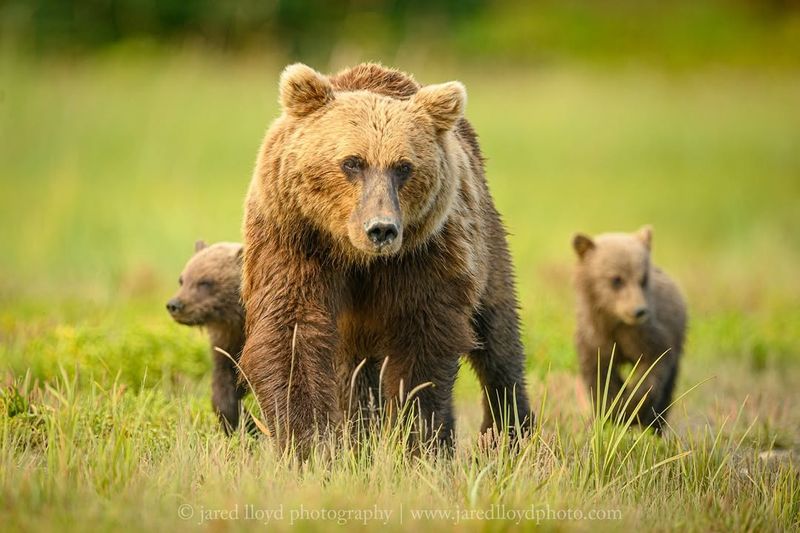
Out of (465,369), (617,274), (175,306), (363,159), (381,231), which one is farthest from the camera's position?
(465,369)

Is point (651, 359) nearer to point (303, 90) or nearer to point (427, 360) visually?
point (427, 360)

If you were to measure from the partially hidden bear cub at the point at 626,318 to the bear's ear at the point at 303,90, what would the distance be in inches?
129

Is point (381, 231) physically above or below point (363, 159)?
below

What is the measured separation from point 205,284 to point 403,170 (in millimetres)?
2210

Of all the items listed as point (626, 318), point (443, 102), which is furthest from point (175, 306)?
point (626, 318)

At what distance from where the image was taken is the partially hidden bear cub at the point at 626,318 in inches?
310

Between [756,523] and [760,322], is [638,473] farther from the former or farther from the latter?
[760,322]

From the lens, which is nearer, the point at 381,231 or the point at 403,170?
the point at 381,231

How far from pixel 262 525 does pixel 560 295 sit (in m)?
8.05

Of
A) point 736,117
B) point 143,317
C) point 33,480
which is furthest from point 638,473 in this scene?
point 736,117

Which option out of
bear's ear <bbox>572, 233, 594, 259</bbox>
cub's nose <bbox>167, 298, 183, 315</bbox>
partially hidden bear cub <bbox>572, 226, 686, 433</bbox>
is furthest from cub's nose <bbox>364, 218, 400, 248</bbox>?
bear's ear <bbox>572, 233, 594, 259</bbox>

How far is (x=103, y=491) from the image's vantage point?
4316mm

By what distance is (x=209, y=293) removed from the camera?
6863mm

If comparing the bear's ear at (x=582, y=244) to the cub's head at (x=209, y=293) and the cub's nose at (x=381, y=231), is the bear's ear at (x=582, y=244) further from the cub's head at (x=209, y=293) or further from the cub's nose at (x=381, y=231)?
the cub's nose at (x=381, y=231)
